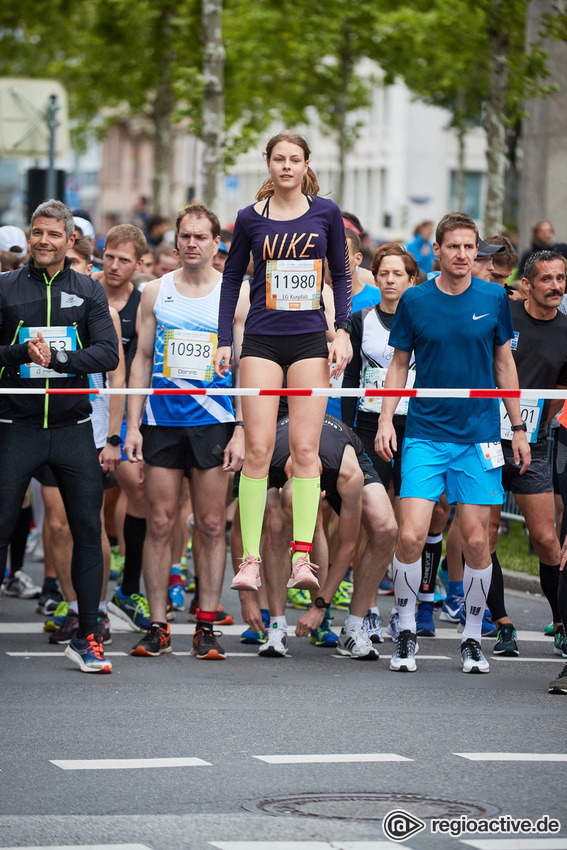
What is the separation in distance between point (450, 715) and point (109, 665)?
6.30 ft

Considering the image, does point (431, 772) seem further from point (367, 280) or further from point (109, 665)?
point (367, 280)

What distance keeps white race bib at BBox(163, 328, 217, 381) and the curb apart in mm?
3824

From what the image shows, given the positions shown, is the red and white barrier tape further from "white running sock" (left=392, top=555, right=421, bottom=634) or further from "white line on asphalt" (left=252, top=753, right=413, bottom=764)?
"white line on asphalt" (left=252, top=753, right=413, bottom=764)

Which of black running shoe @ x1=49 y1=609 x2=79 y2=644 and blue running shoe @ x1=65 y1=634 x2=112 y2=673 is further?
black running shoe @ x1=49 y1=609 x2=79 y2=644

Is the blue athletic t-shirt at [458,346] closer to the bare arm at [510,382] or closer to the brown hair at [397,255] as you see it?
the bare arm at [510,382]

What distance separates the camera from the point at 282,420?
848 cm

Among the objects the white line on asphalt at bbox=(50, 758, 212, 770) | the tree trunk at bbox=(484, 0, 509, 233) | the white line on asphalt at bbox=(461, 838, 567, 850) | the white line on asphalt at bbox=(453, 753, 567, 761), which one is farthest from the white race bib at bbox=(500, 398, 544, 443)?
the tree trunk at bbox=(484, 0, 509, 233)

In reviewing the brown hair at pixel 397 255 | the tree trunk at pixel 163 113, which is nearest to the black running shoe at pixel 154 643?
the brown hair at pixel 397 255

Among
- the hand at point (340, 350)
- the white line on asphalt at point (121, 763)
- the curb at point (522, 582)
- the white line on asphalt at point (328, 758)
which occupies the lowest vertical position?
the white line on asphalt at point (121, 763)

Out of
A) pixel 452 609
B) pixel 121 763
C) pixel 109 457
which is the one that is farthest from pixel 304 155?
pixel 452 609

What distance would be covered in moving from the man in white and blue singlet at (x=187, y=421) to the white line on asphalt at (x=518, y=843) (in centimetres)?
340

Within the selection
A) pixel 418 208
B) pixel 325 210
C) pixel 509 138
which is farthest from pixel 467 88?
pixel 325 210

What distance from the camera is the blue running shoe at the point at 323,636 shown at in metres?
8.73

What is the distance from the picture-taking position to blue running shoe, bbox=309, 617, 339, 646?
873 cm
